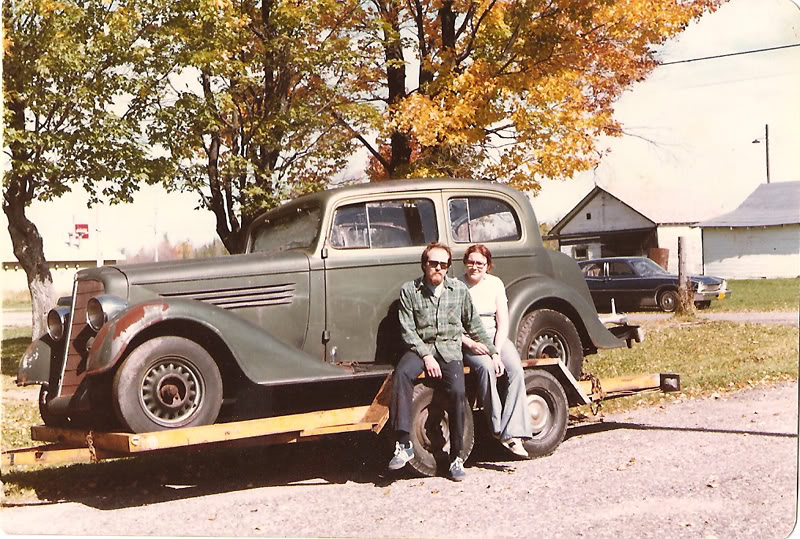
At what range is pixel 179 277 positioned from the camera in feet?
17.5

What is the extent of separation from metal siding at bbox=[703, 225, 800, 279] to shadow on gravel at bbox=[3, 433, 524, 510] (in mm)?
2817

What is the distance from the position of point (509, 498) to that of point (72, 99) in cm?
600

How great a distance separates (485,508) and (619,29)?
255 inches

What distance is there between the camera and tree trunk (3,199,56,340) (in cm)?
633

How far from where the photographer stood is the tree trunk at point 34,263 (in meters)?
6.33

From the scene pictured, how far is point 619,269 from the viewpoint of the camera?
1489 centimetres

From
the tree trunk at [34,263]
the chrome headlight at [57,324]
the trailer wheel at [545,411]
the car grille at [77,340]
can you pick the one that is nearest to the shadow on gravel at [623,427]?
the trailer wheel at [545,411]

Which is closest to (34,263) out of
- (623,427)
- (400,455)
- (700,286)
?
(400,455)

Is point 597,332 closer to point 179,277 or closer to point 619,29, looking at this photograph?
point 179,277

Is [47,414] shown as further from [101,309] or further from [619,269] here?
[619,269]

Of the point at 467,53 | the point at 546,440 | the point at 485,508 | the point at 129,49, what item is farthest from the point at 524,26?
the point at 485,508

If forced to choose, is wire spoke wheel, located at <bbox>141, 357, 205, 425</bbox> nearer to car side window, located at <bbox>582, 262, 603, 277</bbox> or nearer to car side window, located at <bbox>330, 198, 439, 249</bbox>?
car side window, located at <bbox>330, 198, 439, 249</bbox>

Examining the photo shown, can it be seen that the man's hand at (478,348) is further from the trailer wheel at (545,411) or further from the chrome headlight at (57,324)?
the chrome headlight at (57,324)

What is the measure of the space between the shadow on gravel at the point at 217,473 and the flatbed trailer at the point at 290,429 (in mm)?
307
